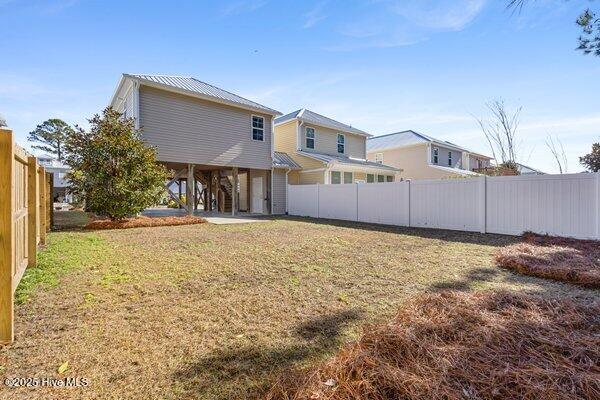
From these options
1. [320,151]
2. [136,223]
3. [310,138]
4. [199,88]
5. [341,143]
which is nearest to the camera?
[136,223]

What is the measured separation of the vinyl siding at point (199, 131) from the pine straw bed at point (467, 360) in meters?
12.9

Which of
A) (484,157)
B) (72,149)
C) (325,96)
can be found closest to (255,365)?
(72,149)

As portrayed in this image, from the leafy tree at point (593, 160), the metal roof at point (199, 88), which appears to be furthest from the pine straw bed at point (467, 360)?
the leafy tree at point (593, 160)

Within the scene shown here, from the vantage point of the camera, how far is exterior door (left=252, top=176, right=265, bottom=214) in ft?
59.1

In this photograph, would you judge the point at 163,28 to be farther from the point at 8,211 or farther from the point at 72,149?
the point at 8,211

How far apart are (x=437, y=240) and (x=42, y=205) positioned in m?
9.39

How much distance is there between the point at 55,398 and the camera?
186cm

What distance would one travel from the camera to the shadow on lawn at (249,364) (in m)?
1.99

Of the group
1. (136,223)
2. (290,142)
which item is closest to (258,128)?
(290,142)

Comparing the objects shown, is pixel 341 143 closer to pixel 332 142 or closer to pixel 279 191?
pixel 332 142

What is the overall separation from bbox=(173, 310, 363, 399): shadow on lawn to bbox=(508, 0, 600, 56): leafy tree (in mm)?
6632

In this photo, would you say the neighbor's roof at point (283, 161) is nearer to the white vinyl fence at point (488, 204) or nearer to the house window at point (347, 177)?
the house window at point (347, 177)

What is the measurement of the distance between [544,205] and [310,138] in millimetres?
13754

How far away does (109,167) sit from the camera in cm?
1053
